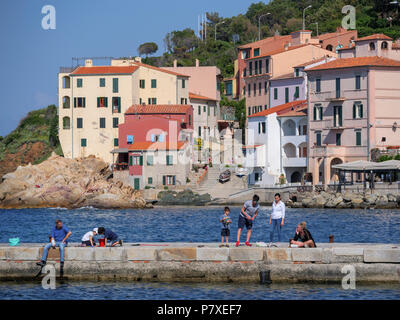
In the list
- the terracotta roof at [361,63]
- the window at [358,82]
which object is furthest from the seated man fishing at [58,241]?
the window at [358,82]

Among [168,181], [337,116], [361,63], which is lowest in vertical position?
[168,181]

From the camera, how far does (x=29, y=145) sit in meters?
105

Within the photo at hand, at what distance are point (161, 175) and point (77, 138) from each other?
1212cm

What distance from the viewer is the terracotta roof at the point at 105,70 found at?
9100 cm

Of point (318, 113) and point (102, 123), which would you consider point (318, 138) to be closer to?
point (318, 113)

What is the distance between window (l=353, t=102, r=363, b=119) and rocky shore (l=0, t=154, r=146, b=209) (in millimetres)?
21439

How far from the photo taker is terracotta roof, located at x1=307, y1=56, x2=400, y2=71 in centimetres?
7912

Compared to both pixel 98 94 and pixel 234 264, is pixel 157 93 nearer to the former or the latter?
pixel 98 94

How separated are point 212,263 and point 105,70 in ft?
215

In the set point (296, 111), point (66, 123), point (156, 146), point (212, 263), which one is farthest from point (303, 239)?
point (66, 123)

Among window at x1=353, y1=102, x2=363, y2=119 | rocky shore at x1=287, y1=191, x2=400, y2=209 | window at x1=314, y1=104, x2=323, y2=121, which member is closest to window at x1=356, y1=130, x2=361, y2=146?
window at x1=353, y1=102, x2=363, y2=119

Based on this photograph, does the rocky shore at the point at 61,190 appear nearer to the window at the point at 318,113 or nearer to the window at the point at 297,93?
the window at the point at 318,113

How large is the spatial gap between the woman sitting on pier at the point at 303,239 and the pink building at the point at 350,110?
2018 inches
